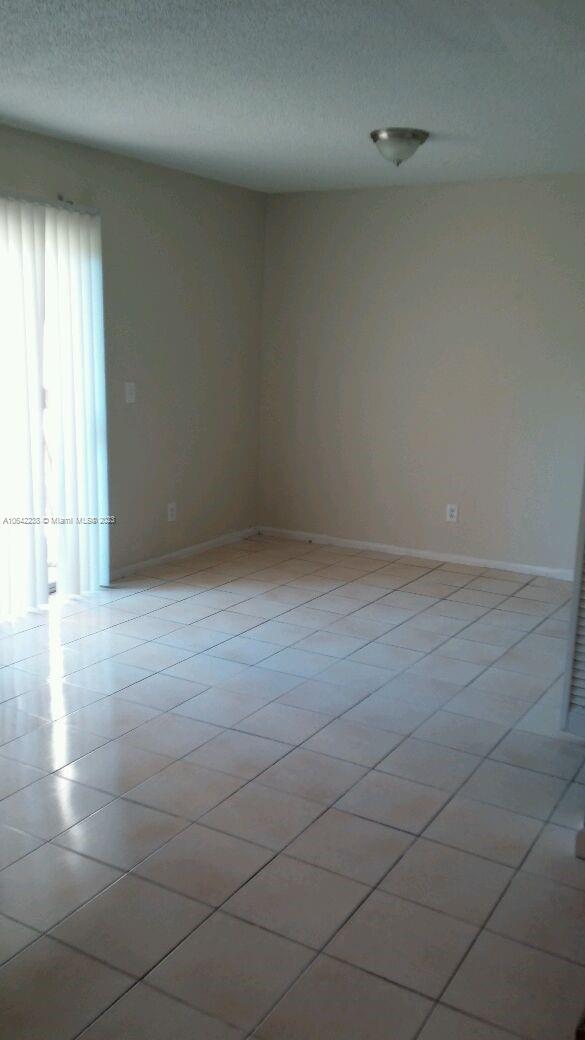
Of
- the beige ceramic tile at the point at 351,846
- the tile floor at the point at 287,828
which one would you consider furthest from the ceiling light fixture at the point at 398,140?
the beige ceramic tile at the point at 351,846

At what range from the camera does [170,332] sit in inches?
205

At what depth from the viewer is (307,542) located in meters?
6.12

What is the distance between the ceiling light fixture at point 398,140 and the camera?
3.77m

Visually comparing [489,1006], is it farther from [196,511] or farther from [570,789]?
[196,511]

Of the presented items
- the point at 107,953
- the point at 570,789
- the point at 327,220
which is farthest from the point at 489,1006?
the point at 327,220

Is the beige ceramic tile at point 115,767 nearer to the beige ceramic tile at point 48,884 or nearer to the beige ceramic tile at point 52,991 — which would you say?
the beige ceramic tile at point 48,884

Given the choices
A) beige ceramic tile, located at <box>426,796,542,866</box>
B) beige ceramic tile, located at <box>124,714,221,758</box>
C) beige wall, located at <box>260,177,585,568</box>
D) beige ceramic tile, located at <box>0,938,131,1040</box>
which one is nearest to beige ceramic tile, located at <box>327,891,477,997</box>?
beige ceramic tile, located at <box>426,796,542,866</box>

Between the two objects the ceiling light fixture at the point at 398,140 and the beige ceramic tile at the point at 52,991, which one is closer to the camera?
the beige ceramic tile at the point at 52,991

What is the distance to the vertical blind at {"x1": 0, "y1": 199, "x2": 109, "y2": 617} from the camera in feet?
13.7

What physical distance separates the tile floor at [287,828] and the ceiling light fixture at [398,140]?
2.20 metres

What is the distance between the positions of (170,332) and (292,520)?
1.63 metres

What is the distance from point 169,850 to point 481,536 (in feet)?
11.4

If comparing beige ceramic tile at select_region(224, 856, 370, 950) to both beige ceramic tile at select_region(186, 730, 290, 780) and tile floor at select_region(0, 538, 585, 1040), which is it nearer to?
tile floor at select_region(0, 538, 585, 1040)

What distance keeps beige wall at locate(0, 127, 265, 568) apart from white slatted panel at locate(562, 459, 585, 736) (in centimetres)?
275
